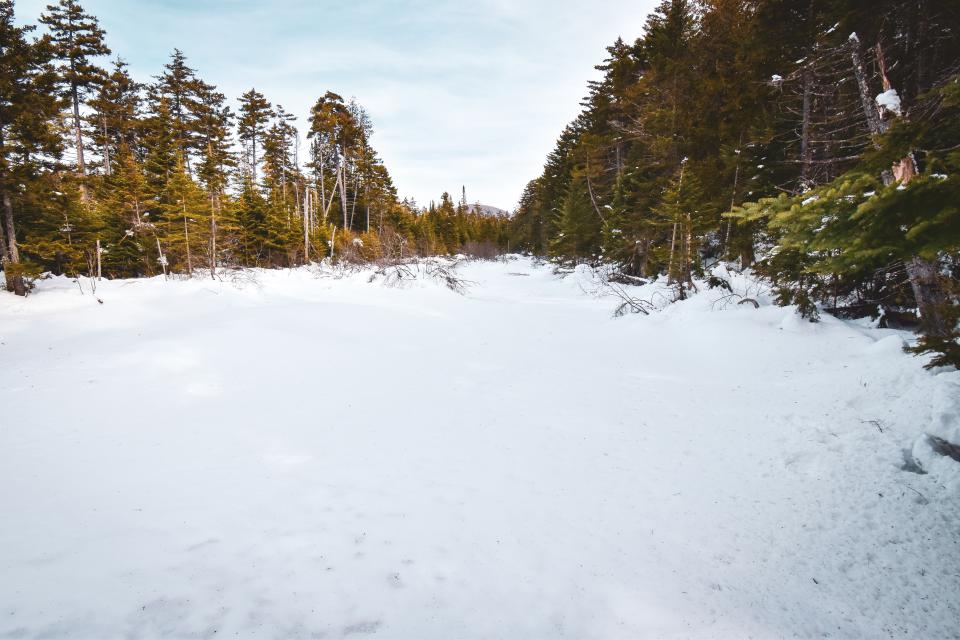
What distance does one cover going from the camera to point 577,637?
2377 mm

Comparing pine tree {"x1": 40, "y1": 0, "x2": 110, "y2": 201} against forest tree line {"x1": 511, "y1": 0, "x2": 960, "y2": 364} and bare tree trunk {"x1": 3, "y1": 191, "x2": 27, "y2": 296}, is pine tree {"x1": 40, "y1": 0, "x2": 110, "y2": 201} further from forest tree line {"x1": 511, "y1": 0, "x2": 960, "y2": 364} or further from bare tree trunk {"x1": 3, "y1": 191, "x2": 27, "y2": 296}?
forest tree line {"x1": 511, "y1": 0, "x2": 960, "y2": 364}

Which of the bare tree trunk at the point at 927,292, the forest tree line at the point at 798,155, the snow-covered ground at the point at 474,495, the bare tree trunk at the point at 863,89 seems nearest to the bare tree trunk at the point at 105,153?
the snow-covered ground at the point at 474,495

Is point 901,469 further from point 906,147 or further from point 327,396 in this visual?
point 327,396

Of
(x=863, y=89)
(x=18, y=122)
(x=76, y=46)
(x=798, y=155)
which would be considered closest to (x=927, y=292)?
(x=863, y=89)

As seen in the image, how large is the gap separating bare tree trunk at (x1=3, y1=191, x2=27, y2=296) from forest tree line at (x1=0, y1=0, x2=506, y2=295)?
51 millimetres

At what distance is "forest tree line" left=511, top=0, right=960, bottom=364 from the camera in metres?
2.61

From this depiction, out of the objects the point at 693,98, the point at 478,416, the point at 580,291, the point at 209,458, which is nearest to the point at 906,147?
the point at 478,416

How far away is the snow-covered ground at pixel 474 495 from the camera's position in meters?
2.50

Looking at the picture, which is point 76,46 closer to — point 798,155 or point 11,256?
point 11,256

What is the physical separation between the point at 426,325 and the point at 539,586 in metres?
8.44

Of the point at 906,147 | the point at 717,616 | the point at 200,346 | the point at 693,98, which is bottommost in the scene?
the point at 717,616

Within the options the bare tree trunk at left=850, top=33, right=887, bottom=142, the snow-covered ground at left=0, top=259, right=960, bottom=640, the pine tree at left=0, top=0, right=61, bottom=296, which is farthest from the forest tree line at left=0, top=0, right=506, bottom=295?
the bare tree trunk at left=850, top=33, right=887, bottom=142

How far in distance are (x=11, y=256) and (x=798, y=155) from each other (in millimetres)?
28111

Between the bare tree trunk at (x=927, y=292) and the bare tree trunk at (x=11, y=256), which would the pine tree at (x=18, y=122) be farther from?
the bare tree trunk at (x=927, y=292)
